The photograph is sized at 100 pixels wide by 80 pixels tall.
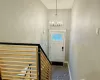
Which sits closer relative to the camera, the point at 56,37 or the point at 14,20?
the point at 14,20

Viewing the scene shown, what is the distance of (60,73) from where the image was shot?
633 cm

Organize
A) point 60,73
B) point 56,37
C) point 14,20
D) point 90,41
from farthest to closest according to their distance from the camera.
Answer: point 56,37
point 60,73
point 14,20
point 90,41

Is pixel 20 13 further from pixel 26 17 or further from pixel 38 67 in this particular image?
pixel 38 67

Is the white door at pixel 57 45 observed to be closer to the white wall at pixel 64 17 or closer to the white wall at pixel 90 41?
the white wall at pixel 64 17

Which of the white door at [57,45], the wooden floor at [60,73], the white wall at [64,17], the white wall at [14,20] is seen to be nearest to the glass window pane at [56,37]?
the white door at [57,45]

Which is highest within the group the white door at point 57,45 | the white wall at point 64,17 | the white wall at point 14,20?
the white wall at point 64,17

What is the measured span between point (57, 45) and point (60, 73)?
79.9 inches

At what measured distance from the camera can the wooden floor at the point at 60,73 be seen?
19.0 feet

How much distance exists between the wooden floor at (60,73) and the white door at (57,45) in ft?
2.56

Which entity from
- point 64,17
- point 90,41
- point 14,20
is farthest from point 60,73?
point 90,41

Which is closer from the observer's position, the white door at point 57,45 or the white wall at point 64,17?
the white wall at point 64,17

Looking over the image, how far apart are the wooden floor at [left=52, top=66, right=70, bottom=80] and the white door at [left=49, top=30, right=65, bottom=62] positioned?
78 centimetres

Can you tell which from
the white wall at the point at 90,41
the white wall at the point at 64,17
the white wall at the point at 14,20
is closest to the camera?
the white wall at the point at 90,41

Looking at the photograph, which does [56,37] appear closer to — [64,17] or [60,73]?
[64,17]
